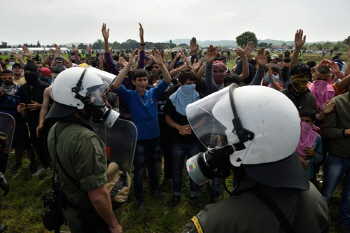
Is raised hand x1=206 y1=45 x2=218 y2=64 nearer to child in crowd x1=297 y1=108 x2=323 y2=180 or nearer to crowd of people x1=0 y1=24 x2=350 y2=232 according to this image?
crowd of people x1=0 y1=24 x2=350 y2=232

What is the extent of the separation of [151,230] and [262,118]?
118 inches

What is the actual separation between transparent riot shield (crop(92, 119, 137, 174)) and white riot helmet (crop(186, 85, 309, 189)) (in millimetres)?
1365

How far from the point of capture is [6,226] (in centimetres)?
340

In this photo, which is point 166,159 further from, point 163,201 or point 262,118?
point 262,118

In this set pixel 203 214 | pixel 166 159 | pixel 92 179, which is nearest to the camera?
pixel 203 214

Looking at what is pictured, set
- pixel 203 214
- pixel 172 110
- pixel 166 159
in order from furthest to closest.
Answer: pixel 166 159 → pixel 172 110 → pixel 203 214

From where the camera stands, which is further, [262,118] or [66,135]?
[66,135]

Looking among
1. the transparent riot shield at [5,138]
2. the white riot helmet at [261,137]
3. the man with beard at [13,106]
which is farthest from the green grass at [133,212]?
the white riot helmet at [261,137]

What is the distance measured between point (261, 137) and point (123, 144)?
172cm

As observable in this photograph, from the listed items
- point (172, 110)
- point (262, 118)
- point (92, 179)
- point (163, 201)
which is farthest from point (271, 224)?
point (163, 201)

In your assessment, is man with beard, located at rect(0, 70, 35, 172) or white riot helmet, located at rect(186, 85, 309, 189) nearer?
white riot helmet, located at rect(186, 85, 309, 189)

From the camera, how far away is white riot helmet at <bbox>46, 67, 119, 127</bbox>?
1911mm

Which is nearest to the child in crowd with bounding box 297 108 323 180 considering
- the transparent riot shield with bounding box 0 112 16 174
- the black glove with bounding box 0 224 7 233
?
the transparent riot shield with bounding box 0 112 16 174

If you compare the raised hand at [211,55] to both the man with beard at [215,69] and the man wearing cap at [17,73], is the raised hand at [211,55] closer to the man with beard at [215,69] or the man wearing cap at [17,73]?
the man with beard at [215,69]
